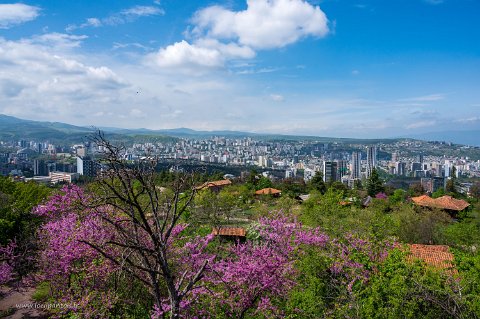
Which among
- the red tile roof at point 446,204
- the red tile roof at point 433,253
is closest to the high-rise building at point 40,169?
the red tile roof at point 446,204

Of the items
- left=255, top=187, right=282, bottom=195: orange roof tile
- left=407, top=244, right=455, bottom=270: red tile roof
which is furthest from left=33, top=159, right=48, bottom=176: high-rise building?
left=407, top=244, right=455, bottom=270: red tile roof

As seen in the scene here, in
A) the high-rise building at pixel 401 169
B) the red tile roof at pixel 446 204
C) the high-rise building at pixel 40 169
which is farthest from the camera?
the high-rise building at pixel 401 169

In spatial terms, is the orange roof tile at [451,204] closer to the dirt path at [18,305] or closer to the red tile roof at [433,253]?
the red tile roof at [433,253]

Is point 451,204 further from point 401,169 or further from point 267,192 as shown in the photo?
point 401,169

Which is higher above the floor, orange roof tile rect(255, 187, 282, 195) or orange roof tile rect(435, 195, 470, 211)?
orange roof tile rect(435, 195, 470, 211)

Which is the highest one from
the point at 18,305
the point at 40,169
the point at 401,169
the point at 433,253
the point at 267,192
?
the point at 433,253

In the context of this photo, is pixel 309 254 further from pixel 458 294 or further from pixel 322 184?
pixel 322 184

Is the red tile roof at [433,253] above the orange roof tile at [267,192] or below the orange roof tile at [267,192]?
above

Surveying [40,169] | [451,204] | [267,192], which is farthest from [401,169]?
[40,169]

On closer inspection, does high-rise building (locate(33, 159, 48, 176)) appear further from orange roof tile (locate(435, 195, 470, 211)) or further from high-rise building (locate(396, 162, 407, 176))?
high-rise building (locate(396, 162, 407, 176))
